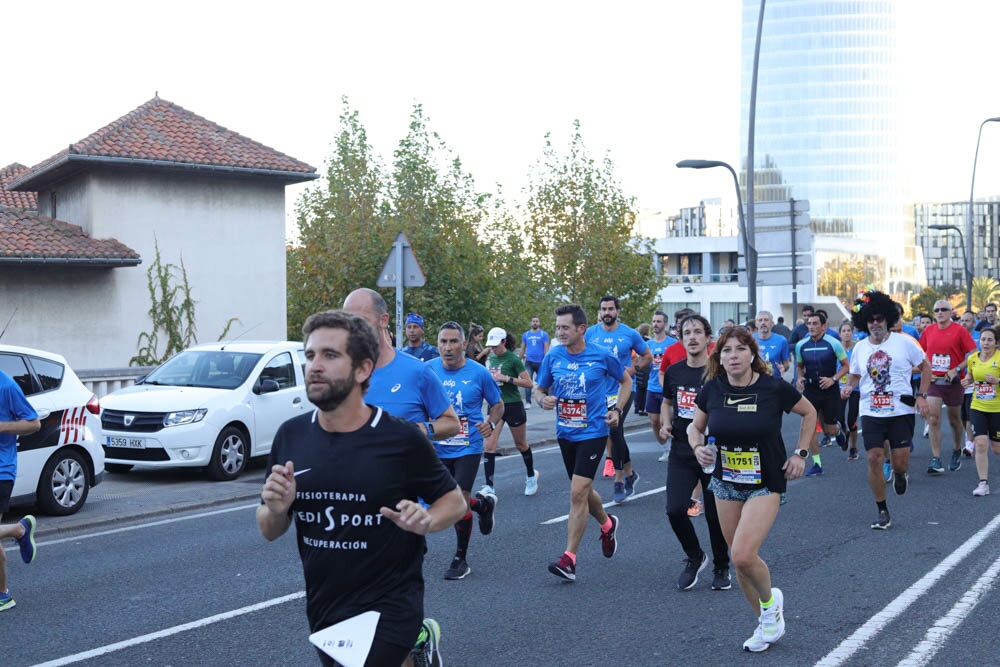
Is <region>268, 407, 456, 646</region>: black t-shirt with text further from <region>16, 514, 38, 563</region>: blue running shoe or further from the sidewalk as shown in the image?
the sidewalk

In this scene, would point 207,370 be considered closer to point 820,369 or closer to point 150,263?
point 820,369

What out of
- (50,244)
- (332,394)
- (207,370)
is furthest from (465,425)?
(50,244)

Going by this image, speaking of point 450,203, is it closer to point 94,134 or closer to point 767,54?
point 94,134

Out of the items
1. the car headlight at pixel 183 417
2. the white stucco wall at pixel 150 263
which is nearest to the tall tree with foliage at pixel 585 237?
the white stucco wall at pixel 150 263

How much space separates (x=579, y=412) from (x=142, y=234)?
1854cm

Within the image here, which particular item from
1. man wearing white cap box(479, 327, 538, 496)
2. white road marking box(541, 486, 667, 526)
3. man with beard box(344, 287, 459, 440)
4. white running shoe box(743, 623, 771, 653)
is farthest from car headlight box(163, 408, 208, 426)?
white running shoe box(743, 623, 771, 653)

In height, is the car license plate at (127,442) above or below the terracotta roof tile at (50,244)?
below

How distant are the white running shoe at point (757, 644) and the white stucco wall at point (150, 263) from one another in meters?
19.3

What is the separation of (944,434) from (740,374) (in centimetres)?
1335

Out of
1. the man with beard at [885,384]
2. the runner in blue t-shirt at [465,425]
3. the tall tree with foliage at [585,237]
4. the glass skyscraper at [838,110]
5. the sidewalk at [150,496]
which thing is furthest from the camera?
the glass skyscraper at [838,110]

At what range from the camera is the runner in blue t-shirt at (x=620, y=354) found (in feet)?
39.0

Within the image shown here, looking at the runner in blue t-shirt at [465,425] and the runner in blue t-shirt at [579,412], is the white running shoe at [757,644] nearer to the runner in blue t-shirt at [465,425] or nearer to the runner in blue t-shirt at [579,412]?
the runner in blue t-shirt at [579,412]

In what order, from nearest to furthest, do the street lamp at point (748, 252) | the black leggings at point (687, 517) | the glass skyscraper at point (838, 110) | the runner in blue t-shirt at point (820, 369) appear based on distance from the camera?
the black leggings at point (687, 517) < the runner in blue t-shirt at point (820, 369) < the street lamp at point (748, 252) < the glass skyscraper at point (838, 110)

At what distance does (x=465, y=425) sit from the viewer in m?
8.32
